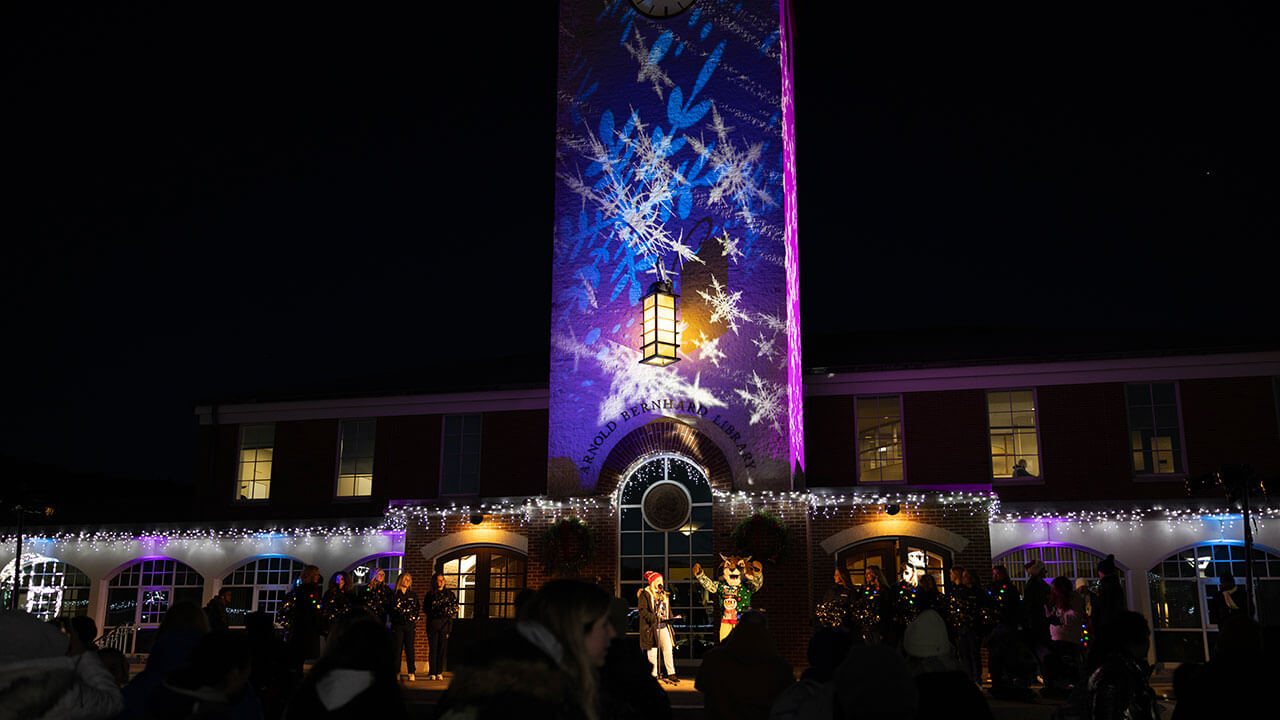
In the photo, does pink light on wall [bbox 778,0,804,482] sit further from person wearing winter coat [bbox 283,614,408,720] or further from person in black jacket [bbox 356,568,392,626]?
person wearing winter coat [bbox 283,614,408,720]

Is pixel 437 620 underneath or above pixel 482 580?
underneath

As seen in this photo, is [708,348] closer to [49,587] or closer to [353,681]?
[353,681]

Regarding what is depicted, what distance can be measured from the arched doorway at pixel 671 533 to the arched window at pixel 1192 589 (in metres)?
8.39

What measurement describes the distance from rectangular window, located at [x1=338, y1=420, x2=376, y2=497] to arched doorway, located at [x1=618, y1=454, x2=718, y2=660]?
24.9ft

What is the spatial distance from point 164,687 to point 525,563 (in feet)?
47.0

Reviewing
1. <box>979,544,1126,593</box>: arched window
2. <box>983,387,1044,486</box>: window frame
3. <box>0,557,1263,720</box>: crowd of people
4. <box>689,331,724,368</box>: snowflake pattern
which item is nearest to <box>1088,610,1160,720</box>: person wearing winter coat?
<box>0,557,1263,720</box>: crowd of people

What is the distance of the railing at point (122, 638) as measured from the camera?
21.7 m

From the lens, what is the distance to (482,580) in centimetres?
1898

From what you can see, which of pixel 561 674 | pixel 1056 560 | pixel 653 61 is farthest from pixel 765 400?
pixel 561 674

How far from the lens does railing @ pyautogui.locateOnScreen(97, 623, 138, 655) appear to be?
2173 cm

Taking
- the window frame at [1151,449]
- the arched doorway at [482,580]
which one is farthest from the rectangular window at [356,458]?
the window frame at [1151,449]

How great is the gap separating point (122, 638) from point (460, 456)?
8301 mm

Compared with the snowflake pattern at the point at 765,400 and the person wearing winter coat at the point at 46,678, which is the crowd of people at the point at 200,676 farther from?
the snowflake pattern at the point at 765,400

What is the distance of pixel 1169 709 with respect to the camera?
11984 millimetres
